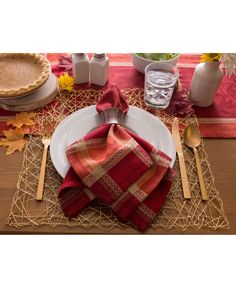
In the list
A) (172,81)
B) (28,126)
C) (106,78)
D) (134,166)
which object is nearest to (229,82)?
(172,81)

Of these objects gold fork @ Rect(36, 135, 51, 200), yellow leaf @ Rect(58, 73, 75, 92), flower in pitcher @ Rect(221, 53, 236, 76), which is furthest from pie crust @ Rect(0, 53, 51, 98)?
flower in pitcher @ Rect(221, 53, 236, 76)

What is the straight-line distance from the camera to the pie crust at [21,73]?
2.57ft

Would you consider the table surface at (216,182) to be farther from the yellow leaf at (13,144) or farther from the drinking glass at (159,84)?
the drinking glass at (159,84)

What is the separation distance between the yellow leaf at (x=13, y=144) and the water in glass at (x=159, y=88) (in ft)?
1.19

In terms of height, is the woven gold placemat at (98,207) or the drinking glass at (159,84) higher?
the drinking glass at (159,84)

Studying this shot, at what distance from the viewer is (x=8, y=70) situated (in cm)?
A: 87

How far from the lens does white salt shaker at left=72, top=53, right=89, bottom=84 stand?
2.81 feet

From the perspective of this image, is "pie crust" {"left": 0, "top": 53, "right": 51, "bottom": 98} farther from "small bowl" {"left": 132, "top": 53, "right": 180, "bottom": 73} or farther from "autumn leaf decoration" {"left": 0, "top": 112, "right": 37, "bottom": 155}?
"small bowl" {"left": 132, "top": 53, "right": 180, "bottom": 73}

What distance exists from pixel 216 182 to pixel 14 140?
20.0 inches

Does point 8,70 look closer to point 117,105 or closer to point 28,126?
point 28,126

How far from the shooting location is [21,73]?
86 centimetres

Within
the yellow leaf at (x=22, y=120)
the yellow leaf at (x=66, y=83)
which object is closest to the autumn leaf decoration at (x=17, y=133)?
the yellow leaf at (x=22, y=120)

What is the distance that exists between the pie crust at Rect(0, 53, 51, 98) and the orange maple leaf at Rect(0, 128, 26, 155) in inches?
3.8

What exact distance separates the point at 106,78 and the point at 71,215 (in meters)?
0.46
